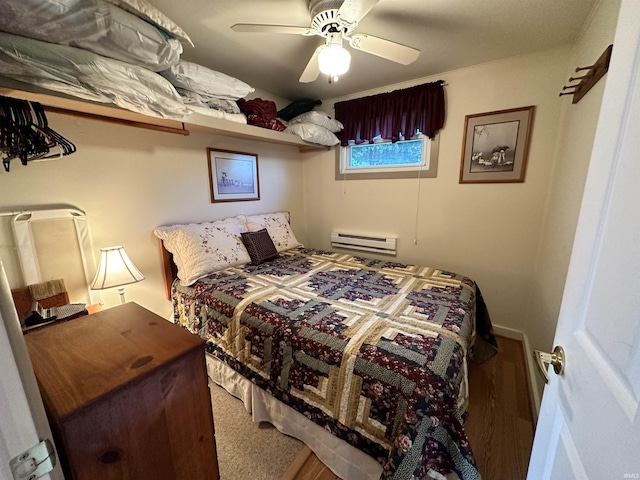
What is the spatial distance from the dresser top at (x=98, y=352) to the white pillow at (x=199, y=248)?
3.28 feet

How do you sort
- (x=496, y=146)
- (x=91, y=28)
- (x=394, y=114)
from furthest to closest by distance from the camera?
(x=394, y=114)
(x=496, y=146)
(x=91, y=28)

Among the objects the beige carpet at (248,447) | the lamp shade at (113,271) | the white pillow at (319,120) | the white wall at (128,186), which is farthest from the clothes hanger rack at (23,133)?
the white pillow at (319,120)

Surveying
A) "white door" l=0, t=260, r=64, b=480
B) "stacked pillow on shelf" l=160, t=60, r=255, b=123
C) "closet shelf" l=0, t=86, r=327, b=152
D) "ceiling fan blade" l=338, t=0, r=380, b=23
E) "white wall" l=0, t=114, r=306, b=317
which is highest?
"ceiling fan blade" l=338, t=0, r=380, b=23

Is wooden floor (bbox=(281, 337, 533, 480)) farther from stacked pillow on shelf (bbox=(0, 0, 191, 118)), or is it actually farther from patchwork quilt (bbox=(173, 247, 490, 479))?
stacked pillow on shelf (bbox=(0, 0, 191, 118))

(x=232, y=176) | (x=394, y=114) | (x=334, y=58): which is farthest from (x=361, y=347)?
(x=394, y=114)

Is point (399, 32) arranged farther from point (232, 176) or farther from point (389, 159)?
point (232, 176)

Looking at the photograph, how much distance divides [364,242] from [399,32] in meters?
1.95

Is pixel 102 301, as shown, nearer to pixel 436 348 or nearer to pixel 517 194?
pixel 436 348

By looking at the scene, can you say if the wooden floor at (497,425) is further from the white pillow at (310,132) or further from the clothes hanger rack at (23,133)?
the white pillow at (310,132)

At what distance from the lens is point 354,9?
3.97 ft

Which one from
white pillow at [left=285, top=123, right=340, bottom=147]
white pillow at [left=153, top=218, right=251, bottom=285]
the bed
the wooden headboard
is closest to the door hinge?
the bed

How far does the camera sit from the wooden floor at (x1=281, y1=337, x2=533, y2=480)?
1285mm

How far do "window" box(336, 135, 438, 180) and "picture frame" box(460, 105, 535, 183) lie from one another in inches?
11.7

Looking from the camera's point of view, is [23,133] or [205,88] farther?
[205,88]
